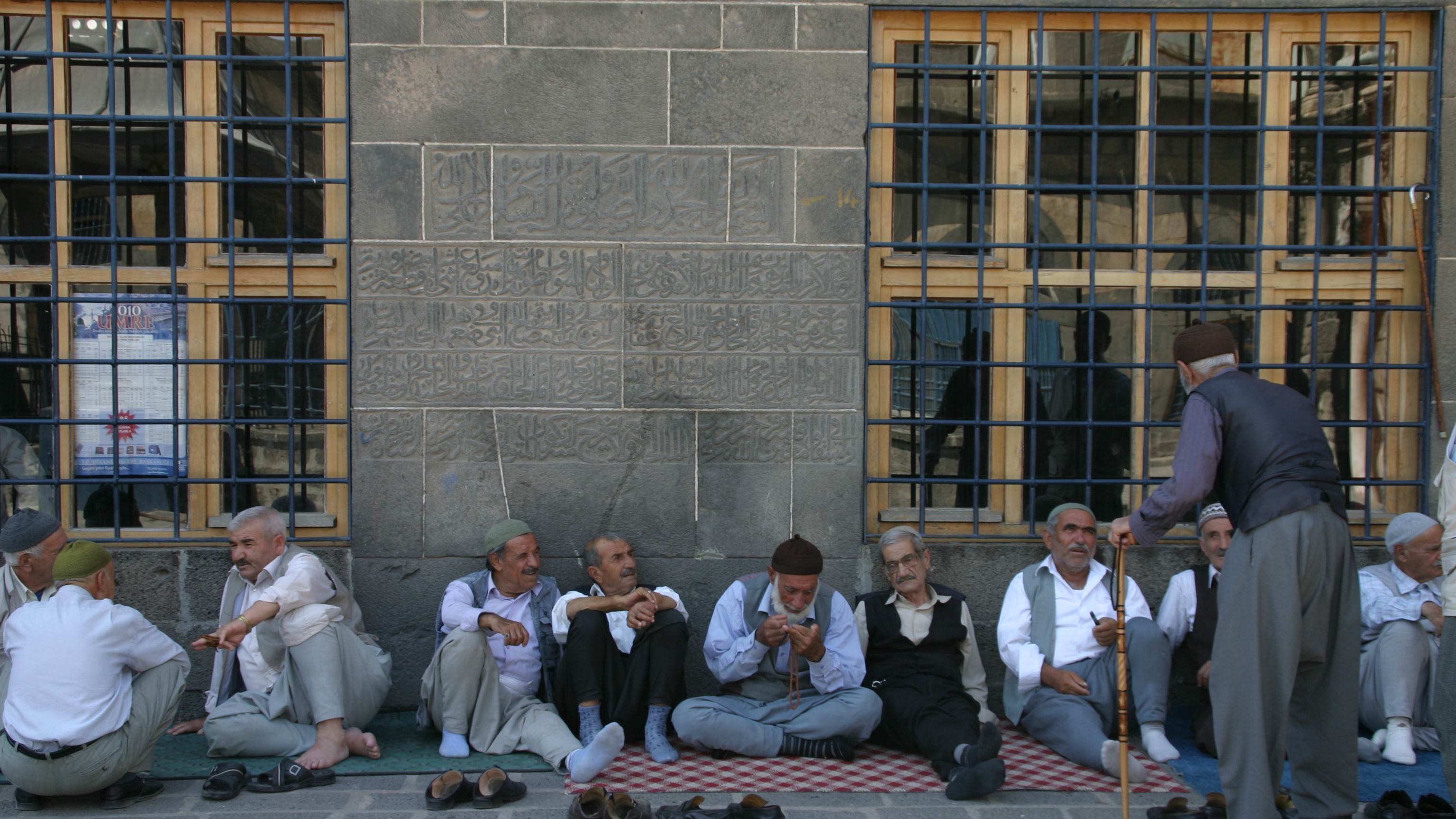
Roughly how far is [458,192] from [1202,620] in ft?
12.7

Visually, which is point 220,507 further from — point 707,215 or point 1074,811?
point 1074,811

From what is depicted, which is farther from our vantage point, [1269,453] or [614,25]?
[614,25]

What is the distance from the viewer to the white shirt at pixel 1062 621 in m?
4.83

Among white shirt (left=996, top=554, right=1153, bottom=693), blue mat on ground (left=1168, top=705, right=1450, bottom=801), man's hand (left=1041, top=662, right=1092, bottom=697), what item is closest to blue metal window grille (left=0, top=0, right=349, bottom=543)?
white shirt (left=996, top=554, right=1153, bottom=693)

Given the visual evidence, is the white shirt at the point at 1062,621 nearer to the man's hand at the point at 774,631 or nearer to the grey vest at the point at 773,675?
the grey vest at the point at 773,675

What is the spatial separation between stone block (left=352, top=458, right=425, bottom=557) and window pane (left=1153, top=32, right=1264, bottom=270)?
3677 millimetres

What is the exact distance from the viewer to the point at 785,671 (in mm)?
4793

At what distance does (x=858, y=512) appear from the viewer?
5312 millimetres

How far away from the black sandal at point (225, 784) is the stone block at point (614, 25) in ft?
10.8

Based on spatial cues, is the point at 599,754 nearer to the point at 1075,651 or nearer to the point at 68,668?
the point at 68,668

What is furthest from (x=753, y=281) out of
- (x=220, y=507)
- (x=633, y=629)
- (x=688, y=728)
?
(x=220, y=507)

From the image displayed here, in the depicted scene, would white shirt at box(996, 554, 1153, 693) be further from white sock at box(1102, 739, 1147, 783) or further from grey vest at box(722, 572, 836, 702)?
grey vest at box(722, 572, 836, 702)

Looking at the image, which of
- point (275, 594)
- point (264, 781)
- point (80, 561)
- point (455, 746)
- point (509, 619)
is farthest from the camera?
point (509, 619)

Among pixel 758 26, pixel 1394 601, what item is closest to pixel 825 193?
pixel 758 26
